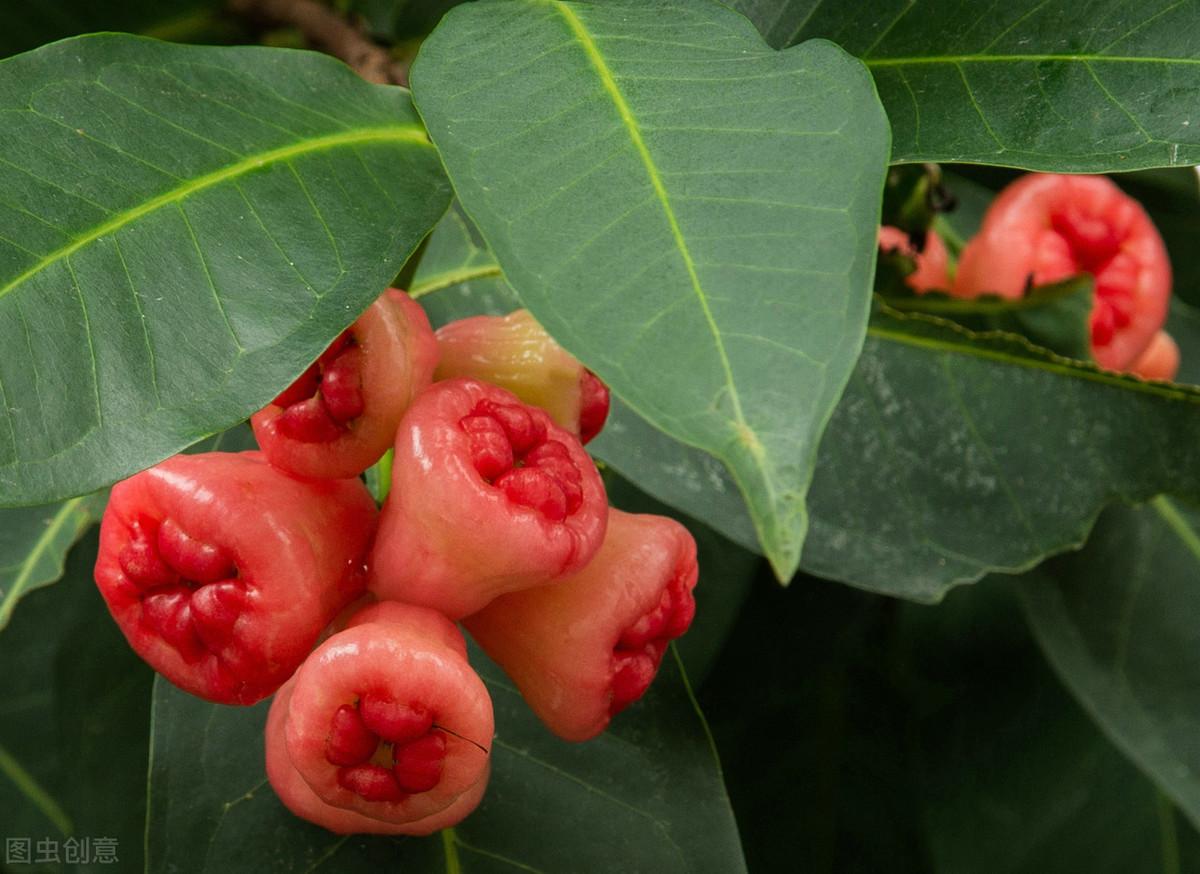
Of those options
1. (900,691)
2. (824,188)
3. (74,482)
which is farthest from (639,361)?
(900,691)

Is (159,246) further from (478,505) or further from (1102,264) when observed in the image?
(1102,264)

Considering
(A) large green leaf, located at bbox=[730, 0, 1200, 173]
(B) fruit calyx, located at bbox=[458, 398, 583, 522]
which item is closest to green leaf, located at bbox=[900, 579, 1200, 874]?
(A) large green leaf, located at bbox=[730, 0, 1200, 173]

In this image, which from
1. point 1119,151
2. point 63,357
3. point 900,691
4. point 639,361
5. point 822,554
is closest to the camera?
point 639,361

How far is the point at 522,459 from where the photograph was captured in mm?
650

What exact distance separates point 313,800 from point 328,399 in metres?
0.20

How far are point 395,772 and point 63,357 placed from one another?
237mm

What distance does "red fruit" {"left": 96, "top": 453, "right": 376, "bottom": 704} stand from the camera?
24.8 inches

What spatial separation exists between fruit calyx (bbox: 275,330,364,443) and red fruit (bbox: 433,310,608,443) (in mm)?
70

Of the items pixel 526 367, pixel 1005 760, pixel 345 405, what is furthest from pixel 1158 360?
pixel 345 405

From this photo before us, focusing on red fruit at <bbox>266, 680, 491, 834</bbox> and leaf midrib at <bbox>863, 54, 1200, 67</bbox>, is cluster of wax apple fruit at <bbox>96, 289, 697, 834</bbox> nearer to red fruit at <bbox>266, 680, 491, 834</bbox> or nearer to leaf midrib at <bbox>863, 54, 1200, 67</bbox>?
red fruit at <bbox>266, 680, 491, 834</bbox>

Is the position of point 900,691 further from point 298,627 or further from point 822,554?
point 298,627

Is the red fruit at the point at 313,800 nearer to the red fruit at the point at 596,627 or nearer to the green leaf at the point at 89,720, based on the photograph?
the red fruit at the point at 596,627

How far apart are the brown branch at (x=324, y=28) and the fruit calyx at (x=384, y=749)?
69 cm

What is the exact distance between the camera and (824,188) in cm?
58
